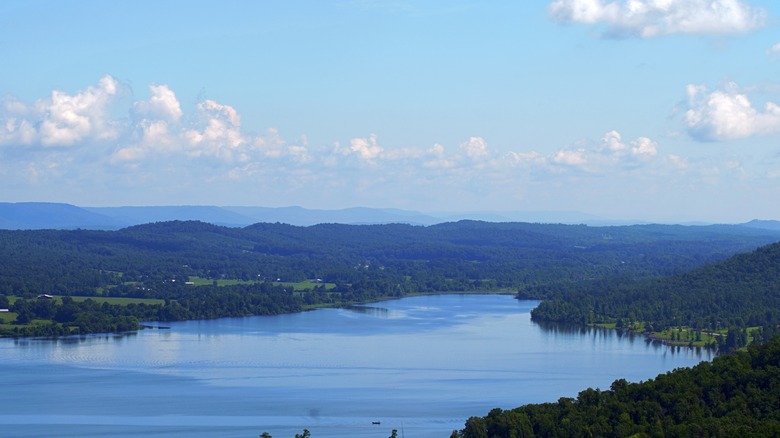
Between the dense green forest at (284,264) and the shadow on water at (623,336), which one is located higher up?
the dense green forest at (284,264)

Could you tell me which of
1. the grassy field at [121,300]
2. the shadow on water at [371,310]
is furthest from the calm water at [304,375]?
the grassy field at [121,300]

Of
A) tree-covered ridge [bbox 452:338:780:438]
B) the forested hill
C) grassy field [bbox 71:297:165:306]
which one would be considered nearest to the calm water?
tree-covered ridge [bbox 452:338:780:438]

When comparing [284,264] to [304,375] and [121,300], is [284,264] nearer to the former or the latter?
[121,300]

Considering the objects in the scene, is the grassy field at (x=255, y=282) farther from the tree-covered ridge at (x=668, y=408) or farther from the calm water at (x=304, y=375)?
the tree-covered ridge at (x=668, y=408)

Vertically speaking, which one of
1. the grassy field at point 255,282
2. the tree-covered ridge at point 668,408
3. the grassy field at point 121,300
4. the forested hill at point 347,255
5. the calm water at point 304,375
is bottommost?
the calm water at point 304,375

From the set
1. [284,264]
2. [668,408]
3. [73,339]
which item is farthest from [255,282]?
[668,408]

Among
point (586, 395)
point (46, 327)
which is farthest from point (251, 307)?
point (586, 395)
